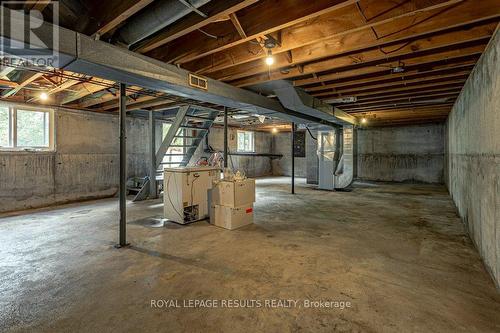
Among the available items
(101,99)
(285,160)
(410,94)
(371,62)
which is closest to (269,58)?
(371,62)

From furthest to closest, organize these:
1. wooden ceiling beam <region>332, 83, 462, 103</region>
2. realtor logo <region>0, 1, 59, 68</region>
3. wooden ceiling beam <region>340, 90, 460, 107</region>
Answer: wooden ceiling beam <region>340, 90, 460, 107</region>, wooden ceiling beam <region>332, 83, 462, 103</region>, realtor logo <region>0, 1, 59, 68</region>

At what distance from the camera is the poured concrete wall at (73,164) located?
490 centimetres

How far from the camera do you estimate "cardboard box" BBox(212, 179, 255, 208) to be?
3707 mm

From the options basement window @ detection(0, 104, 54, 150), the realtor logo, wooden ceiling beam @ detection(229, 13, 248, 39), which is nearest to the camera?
the realtor logo

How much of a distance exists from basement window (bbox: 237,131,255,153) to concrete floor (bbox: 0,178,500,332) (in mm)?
7178

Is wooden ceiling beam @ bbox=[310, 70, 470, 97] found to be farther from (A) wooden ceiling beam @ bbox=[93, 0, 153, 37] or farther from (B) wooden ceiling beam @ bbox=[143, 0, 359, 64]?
(A) wooden ceiling beam @ bbox=[93, 0, 153, 37]

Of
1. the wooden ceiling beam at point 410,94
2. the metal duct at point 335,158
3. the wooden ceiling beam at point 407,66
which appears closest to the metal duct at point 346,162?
the metal duct at point 335,158

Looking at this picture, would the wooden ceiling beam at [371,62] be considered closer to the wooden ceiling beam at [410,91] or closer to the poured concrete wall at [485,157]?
the poured concrete wall at [485,157]

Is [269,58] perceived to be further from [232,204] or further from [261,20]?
[232,204]

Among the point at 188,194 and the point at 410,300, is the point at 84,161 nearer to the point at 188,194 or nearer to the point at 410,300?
the point at 188,194

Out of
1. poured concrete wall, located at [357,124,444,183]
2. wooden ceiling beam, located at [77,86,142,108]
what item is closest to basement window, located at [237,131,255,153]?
poured concrete wall, located at [357,124,444,183]

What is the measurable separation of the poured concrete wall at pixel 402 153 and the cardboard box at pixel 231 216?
7.84m

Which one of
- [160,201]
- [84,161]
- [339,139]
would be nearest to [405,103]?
[339,139]

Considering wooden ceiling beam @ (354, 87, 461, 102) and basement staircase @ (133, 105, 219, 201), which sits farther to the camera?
basement staircase @ (133, 105, 219, 201)
